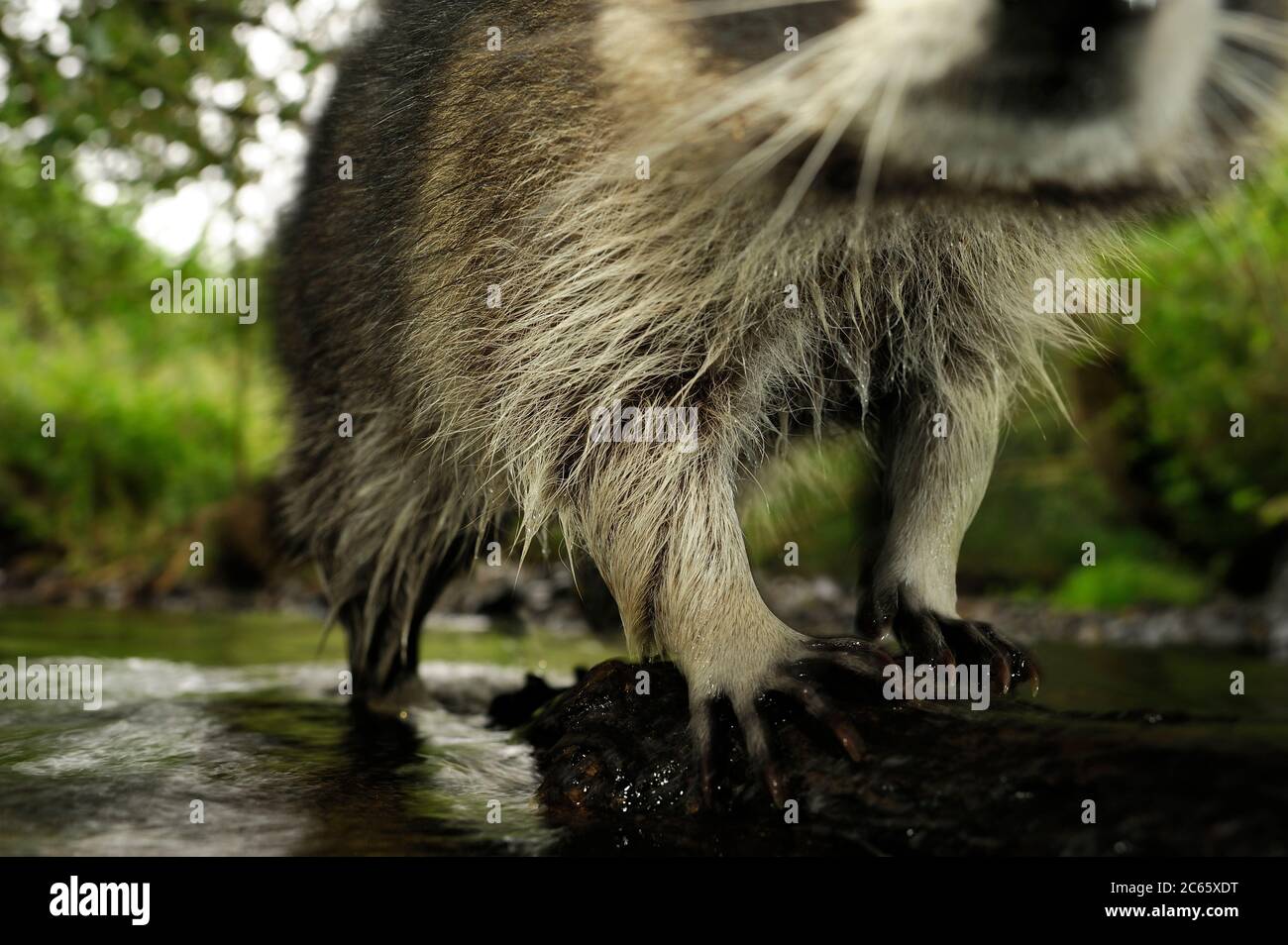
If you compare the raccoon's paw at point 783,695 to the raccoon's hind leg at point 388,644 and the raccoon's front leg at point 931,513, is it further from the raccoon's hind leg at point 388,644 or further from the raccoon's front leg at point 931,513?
the raccoon's hind leg at point 388,644

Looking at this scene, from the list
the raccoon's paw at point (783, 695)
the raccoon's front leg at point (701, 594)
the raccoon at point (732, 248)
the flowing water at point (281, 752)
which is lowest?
the flowing water at point (281, 752)

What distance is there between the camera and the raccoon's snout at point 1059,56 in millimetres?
2006

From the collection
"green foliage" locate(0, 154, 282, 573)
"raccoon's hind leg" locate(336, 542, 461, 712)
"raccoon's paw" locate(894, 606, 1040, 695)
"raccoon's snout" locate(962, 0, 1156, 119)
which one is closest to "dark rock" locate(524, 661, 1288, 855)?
"raccoon's paw" locate(894, 606, 1040, 695)

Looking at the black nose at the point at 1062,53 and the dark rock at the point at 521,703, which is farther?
the dark rock at the point at 521,703

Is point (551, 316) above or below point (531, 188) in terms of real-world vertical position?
below

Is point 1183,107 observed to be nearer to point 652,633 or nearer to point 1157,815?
point 1157,815

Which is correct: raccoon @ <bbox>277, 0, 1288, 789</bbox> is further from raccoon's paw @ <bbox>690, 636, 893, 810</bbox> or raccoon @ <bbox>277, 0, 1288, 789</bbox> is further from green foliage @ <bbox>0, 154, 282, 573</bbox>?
green foliage @ <bbox>0, 154, 282, 573</bbox>

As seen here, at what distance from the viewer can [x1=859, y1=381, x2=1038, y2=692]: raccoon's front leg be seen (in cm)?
324

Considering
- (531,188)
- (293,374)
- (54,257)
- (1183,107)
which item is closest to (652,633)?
(531,188)

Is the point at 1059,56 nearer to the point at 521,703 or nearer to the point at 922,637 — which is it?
the point at 922,637

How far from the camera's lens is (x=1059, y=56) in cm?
204

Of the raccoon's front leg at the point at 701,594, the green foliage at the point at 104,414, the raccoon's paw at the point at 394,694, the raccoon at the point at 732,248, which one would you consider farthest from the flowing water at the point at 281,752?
the green foliage at the point at 104,414
